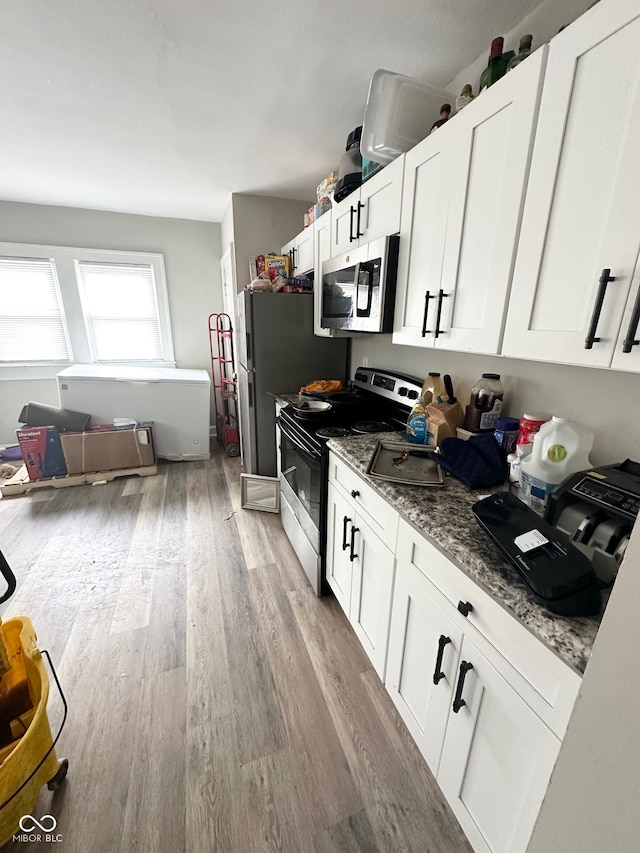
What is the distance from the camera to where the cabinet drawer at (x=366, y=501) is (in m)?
1.09

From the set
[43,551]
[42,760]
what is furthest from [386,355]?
[43,551]

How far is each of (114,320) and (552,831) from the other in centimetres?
472

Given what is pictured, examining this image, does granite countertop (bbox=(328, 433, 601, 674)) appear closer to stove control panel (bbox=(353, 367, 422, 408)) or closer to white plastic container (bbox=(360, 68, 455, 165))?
stove control panel (bbox=(353, 367, 422, 408))

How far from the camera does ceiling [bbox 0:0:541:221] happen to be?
48.3 inches

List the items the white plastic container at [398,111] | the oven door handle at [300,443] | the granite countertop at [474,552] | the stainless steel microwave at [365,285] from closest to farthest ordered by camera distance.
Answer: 1. the granite countertop at [474,552]
2. the white plastic container at [398,111]
3. the stainless steel microwave at [365,285]
4. the oven door handle at [300,443]

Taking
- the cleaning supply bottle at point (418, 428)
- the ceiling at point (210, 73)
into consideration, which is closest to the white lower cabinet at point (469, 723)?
the cleaning supply bottle at point (418, 428)

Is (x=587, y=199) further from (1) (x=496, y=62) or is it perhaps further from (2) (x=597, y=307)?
(1) (x=496, y=62)

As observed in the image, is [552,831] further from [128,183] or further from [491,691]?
→ [128,183]

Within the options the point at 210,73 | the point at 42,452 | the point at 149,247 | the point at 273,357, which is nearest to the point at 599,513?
the point at 273,357

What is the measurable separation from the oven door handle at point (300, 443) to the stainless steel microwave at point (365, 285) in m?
0.64

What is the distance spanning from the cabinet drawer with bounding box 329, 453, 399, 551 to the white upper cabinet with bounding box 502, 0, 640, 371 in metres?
0.64

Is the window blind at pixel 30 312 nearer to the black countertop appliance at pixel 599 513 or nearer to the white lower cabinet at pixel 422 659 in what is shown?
the white lower cabinet at pixel 422 659

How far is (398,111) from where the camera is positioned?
1.33m

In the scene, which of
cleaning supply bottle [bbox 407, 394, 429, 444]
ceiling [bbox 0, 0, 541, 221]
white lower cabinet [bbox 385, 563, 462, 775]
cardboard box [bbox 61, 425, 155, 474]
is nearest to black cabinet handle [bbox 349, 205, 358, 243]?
ceiling [bbox 0, 0, 541, 221]
